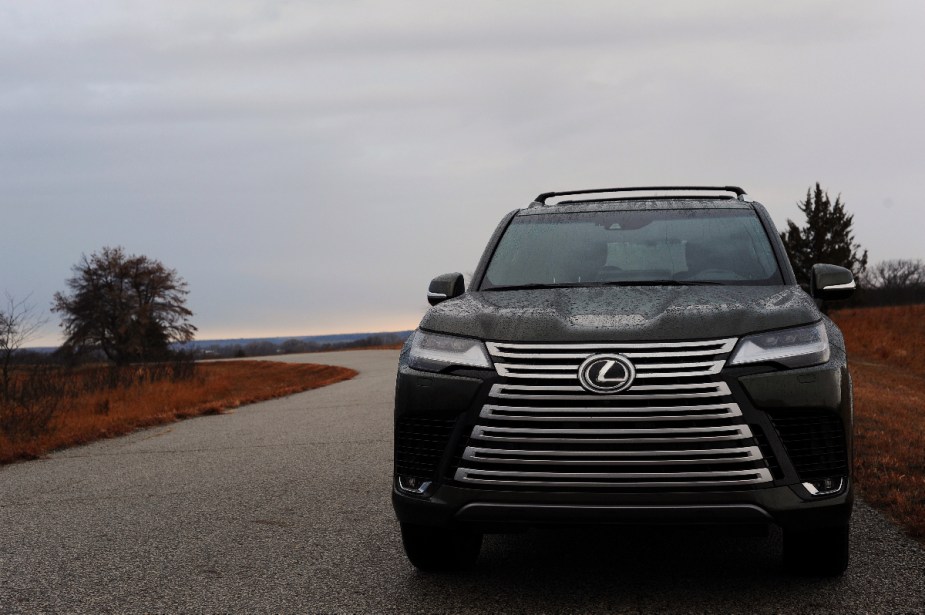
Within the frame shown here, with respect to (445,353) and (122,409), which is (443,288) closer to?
(445,353)

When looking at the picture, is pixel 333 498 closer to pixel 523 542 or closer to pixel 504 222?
pixel 523 542

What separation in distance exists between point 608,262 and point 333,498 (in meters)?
3.15

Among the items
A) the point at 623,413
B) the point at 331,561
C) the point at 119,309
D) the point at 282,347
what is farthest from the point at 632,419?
the point at 282,347

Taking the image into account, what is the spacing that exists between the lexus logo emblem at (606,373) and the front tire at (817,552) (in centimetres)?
126

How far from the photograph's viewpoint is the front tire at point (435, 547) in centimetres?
459

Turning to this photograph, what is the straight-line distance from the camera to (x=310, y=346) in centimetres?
11362

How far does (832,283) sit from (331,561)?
3.24 metres

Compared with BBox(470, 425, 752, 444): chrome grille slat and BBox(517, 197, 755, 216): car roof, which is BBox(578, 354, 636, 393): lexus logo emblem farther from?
BBox(517, 197, 755, 216): car roof

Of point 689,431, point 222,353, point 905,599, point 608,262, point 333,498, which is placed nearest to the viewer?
point 689,431

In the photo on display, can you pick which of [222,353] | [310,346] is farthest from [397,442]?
[310,346]

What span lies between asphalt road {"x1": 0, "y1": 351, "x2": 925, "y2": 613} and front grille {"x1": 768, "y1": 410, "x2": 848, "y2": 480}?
2.17ft

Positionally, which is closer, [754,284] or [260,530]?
[754,284]

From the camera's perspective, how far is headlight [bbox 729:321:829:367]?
387cm

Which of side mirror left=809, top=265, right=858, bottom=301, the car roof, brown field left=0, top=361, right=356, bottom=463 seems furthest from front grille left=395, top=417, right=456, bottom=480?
brown field left=0, top=361, right=356, bottom=463
